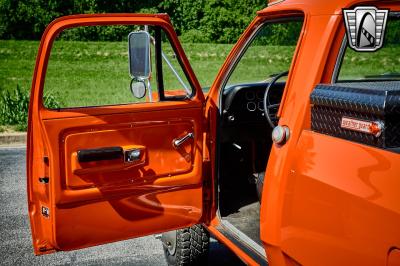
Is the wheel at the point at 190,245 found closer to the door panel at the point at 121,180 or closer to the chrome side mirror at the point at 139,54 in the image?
the door panel at the point at 121,180

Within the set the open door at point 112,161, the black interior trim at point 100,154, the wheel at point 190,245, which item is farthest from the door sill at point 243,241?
the black interior trim at point 100,154

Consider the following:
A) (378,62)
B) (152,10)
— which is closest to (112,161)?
(378,62)

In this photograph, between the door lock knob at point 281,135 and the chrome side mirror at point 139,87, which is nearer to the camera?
the door lock knob at point 281,135

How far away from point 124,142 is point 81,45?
2099 centimetres

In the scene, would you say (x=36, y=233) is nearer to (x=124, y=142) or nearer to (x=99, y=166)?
(x=99, y=166)

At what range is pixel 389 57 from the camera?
3145 mm

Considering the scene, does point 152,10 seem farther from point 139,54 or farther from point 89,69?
point 139,54

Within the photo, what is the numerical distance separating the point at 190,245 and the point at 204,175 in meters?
0.61

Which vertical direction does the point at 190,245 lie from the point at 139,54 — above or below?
below

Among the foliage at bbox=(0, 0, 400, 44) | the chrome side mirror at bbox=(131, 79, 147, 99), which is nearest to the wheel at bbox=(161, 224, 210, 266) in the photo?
the chrome side mirror at bbox=(131, 79, 147, 99)

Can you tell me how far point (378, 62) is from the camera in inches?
131

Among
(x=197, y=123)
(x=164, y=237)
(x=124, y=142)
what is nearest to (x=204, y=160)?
(x=197, y=123)

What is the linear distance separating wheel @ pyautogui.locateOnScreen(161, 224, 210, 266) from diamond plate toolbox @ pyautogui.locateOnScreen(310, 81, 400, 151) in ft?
5.11

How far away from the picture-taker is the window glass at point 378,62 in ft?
8.50
